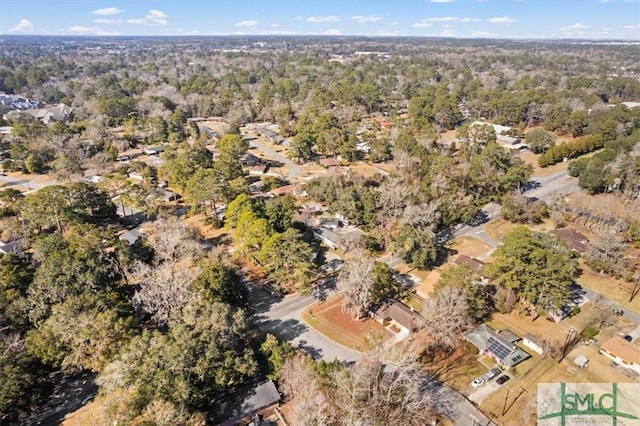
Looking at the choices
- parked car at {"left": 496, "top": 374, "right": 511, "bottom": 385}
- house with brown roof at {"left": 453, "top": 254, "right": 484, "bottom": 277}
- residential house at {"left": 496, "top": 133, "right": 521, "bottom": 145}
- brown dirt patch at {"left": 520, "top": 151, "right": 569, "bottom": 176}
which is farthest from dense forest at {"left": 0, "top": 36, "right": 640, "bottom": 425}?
parked car at {"left": 496, "top": 374, "right": 511, "bottom": 385}

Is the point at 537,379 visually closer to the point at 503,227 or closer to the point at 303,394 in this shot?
the point at 303,394

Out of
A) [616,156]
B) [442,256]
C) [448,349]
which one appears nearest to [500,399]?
[448,349]

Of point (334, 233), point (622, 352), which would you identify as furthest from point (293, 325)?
point (622, 352)

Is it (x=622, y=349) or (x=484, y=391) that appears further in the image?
(x=622, y=349)

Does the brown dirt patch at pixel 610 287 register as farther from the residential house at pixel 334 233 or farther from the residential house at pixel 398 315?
the residential house at pixel 334 233

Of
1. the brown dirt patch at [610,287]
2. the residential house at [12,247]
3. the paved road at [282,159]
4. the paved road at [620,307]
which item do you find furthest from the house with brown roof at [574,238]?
the residential house at [12,247]
